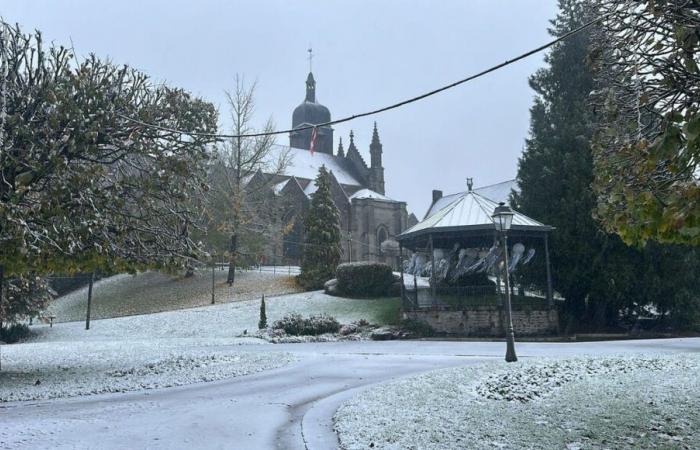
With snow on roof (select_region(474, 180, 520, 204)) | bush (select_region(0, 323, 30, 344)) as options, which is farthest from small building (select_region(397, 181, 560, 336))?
snow on roof (select_region(474, 180, 520, 204))

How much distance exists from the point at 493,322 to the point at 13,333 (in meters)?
24.5

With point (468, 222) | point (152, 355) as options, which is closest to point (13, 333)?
point (152, 355)

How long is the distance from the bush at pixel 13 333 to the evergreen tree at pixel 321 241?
16.4m

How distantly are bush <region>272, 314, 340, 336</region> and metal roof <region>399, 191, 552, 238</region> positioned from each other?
209 inches

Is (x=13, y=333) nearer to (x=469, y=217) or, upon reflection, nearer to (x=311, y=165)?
(x=469, y=217)

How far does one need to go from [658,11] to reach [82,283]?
4957 cm

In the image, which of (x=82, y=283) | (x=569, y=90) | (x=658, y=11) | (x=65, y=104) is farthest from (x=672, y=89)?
(x=82, y=283)

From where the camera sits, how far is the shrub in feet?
79.8

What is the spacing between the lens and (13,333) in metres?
30.6

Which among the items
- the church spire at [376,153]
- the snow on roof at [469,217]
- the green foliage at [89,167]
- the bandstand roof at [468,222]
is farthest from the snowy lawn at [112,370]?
the church spire at [376,153]

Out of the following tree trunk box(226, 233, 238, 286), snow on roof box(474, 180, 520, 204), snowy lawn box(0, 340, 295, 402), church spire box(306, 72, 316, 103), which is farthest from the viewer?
church spire box(306, 72, 316, 103)

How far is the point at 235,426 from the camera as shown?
7.07 meters

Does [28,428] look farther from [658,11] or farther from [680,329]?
[680,329]

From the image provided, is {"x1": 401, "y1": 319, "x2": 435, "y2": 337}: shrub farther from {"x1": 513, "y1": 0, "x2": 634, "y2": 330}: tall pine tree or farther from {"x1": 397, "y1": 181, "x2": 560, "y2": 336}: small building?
{"x1": 513, "y1": 0, "x2": 634, "y2": 330}: tall pine tree
